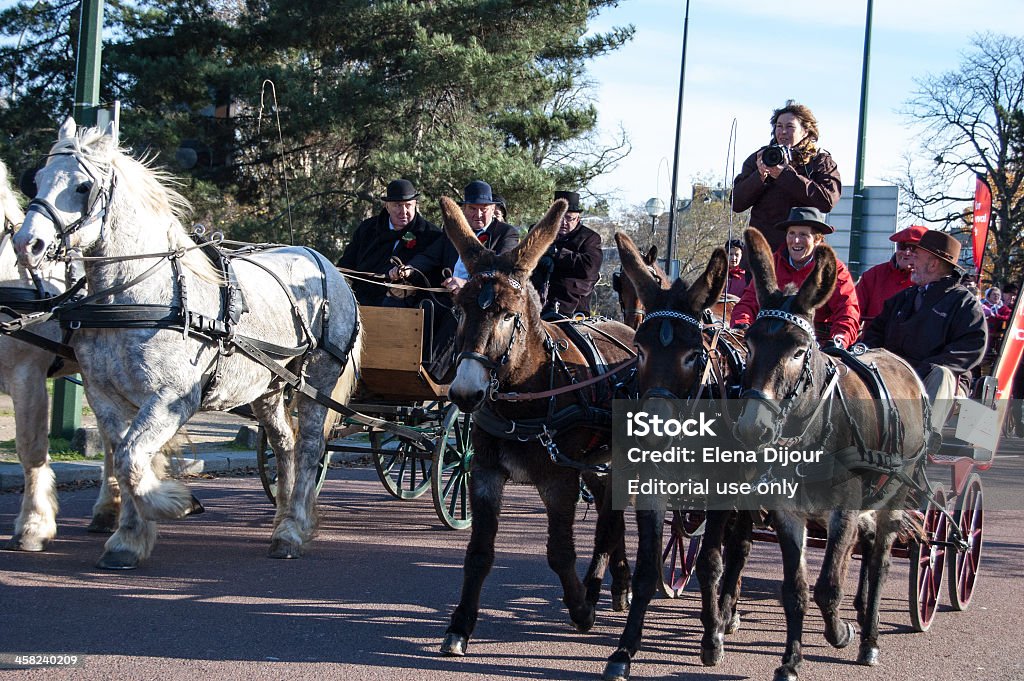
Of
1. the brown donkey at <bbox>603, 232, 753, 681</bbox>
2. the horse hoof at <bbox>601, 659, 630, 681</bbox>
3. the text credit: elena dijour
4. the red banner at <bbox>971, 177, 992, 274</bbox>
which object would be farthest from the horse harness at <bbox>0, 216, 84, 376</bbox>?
the red banner at <bbox>971, 177, 992, 274</bbox>

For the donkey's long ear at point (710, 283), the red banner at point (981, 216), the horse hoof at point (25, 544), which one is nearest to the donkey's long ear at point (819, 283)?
the donkey's long ear at point (710, 283)

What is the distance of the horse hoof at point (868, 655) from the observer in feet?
17.8

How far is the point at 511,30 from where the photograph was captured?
1864 centimetres

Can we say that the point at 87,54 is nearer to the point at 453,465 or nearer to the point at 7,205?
the point at 7,205

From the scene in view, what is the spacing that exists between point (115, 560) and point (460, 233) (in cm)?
311

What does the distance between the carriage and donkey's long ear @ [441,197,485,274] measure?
8.31ft

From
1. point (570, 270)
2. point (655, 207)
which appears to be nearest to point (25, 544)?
point (570, 270)

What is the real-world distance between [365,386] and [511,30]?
38.5 feet

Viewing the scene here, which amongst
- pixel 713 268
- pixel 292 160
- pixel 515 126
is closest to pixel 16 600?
pixel 713 268

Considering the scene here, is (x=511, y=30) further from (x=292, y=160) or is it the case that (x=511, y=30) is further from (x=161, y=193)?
(x=161, y=193)

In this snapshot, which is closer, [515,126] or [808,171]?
[808,171]

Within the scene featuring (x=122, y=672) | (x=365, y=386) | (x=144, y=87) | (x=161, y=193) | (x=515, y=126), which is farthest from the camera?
(x=515, y=126)

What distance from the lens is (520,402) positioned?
17.7 feet

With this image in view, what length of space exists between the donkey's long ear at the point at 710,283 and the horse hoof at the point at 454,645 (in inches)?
78.6
